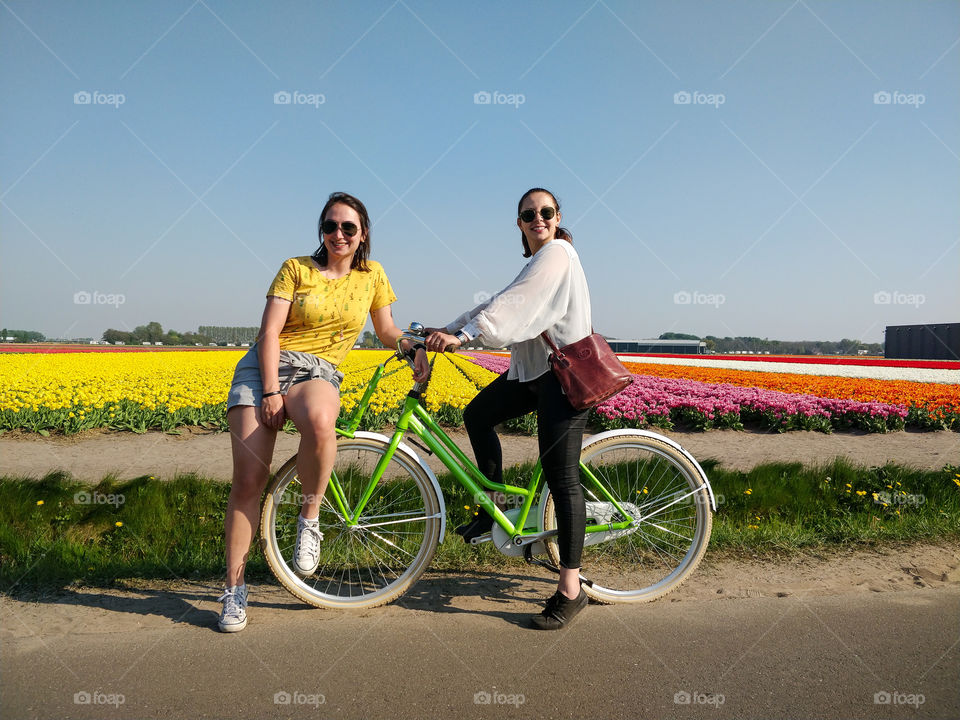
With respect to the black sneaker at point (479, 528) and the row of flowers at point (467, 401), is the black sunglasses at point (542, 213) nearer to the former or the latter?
the black sneaker at point (479, 528)

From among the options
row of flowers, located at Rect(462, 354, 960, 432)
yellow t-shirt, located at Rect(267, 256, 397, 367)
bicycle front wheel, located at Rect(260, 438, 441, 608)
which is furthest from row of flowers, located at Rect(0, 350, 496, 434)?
yellow t-shirt, located at Rect(267, 256, 397, 367)

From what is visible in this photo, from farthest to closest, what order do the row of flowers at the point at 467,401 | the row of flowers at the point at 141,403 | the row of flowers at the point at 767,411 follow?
the row of flowers at the point at 767,411 < the row of flowers at the point at 467,401 < the row of flowers at the point at 141,403

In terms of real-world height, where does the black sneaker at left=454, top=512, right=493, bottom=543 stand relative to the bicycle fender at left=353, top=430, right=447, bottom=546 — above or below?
below

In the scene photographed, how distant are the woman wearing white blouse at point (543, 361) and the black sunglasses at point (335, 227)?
0.63 m

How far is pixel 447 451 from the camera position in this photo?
3.10m

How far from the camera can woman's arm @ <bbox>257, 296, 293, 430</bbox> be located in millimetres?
2764

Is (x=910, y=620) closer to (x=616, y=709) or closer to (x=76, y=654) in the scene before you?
(x=616, y=709)

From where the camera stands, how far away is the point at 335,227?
2939 millimetres

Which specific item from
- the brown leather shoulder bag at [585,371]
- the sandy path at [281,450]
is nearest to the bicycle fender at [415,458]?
the brown leather shoulder bag at [585,371]

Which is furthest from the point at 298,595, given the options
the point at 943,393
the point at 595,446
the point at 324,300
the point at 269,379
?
the point at 943,393

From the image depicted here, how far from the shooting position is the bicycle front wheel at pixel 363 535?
9.71 feet

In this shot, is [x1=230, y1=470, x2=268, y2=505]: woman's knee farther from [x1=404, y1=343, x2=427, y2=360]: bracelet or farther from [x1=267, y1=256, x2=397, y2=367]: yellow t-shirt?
[x1=404, y1=343, x2=427, y2=360]: bracelet

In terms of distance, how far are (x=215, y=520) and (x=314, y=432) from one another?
65.7 inches

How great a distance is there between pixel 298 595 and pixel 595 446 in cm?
161
